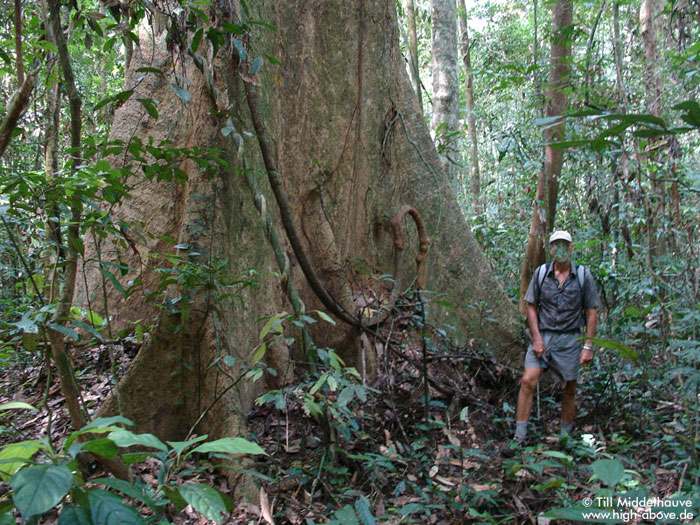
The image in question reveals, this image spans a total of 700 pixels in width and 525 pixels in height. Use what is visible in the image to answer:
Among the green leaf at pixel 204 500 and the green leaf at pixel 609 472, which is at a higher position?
the green leaf at pixel 204 500

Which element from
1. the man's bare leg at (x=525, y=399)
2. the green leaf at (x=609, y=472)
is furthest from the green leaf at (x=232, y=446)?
the man's bare leg at (x=525, y=399)

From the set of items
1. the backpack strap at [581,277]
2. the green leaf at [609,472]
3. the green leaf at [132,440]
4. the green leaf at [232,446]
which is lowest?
the green leaf at [609,472]

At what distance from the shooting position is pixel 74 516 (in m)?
1.00

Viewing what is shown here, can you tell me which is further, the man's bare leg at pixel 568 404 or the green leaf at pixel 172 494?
the man's bare leg at pixel 568 404

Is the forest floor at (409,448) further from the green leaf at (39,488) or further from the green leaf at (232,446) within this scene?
the green leaf at (39,488)

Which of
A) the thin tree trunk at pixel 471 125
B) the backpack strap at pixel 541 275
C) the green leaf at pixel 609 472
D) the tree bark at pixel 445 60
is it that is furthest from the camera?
the thin tree trunk at pixel 471 125

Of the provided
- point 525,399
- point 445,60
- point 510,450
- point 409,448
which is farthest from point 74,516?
point 445,60

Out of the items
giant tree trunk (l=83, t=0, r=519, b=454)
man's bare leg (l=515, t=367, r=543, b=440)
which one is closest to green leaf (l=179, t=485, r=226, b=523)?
giant tree trunk (l=83, t=0, r=519, b=454)

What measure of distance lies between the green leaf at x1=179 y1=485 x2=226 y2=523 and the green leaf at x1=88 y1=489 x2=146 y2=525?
13cm

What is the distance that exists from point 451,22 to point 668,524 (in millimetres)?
7560

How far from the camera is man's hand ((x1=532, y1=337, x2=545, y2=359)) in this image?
427cm

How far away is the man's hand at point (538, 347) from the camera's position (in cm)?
427

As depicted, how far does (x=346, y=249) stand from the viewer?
4.53 m

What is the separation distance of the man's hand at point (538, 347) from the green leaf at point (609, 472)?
2.58m
